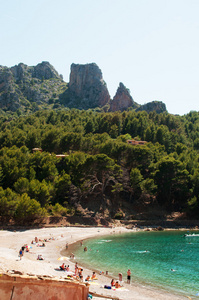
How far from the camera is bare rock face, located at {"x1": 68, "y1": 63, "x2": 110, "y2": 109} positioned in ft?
615

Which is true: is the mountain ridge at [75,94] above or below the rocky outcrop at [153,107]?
above

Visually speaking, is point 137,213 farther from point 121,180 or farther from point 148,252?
point 148,252

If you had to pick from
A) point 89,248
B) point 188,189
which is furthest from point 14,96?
point 89,248

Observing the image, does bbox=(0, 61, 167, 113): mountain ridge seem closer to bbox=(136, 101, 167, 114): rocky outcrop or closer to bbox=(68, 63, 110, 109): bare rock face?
bbox=(68, 63, 110, 109): bare rock face

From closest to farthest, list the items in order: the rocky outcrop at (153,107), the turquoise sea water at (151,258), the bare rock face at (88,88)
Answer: the turquoise sea water at (151,258) → the rocky outcrop at (153,107) → the bare rock face at (88,88)

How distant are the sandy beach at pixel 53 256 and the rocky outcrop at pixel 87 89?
461ft

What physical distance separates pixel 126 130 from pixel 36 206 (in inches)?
2406

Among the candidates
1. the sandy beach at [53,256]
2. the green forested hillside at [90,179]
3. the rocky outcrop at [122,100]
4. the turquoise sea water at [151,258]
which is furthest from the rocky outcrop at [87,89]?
the turquoise sea water at [151,258]

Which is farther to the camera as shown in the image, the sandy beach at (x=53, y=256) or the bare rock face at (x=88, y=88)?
the bare rock face at (x=88, y=88)

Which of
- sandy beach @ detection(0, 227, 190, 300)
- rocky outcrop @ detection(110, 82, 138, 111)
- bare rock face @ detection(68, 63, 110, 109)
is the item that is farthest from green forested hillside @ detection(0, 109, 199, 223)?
bare rock face @ detection(68, 63, 110, 109)

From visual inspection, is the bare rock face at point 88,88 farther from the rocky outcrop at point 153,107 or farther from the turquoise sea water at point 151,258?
the turquoise sea water at point 151,258

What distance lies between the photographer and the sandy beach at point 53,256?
2098cm

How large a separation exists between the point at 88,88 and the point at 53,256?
170 m

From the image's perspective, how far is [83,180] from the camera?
62094 millimetres
